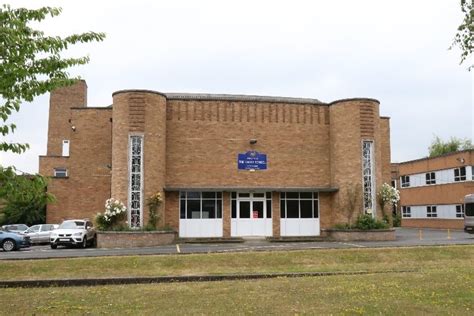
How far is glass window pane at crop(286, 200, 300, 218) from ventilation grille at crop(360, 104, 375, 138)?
18.8 feet

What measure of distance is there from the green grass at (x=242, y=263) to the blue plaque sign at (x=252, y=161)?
1113 cm

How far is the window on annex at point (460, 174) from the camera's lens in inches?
1692

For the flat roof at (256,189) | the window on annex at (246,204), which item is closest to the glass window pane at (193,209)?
the flat roof at (256,189)

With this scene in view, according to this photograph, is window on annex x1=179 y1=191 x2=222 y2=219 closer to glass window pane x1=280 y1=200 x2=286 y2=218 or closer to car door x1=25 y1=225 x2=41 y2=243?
glass window pane x1=280 y1=200 x2=286 y2=218

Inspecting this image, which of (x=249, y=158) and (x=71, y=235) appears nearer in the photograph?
(x=71, y=235)

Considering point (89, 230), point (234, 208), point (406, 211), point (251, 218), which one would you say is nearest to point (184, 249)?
point (89, 230)

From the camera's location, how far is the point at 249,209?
3167 centimetres

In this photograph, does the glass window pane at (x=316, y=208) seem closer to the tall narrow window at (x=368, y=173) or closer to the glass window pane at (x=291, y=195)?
the glass window pane at (x=291, y=195)

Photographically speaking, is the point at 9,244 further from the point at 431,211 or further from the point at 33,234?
the point at 431,211

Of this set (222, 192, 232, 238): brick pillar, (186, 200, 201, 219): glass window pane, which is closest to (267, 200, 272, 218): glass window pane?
(222, 192, 232, 238): brick pillar

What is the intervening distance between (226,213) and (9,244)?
38.7 feet

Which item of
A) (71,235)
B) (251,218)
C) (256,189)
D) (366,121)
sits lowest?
(71,235)

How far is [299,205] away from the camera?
106 feet

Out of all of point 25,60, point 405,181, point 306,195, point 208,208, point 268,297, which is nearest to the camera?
point 25,60
